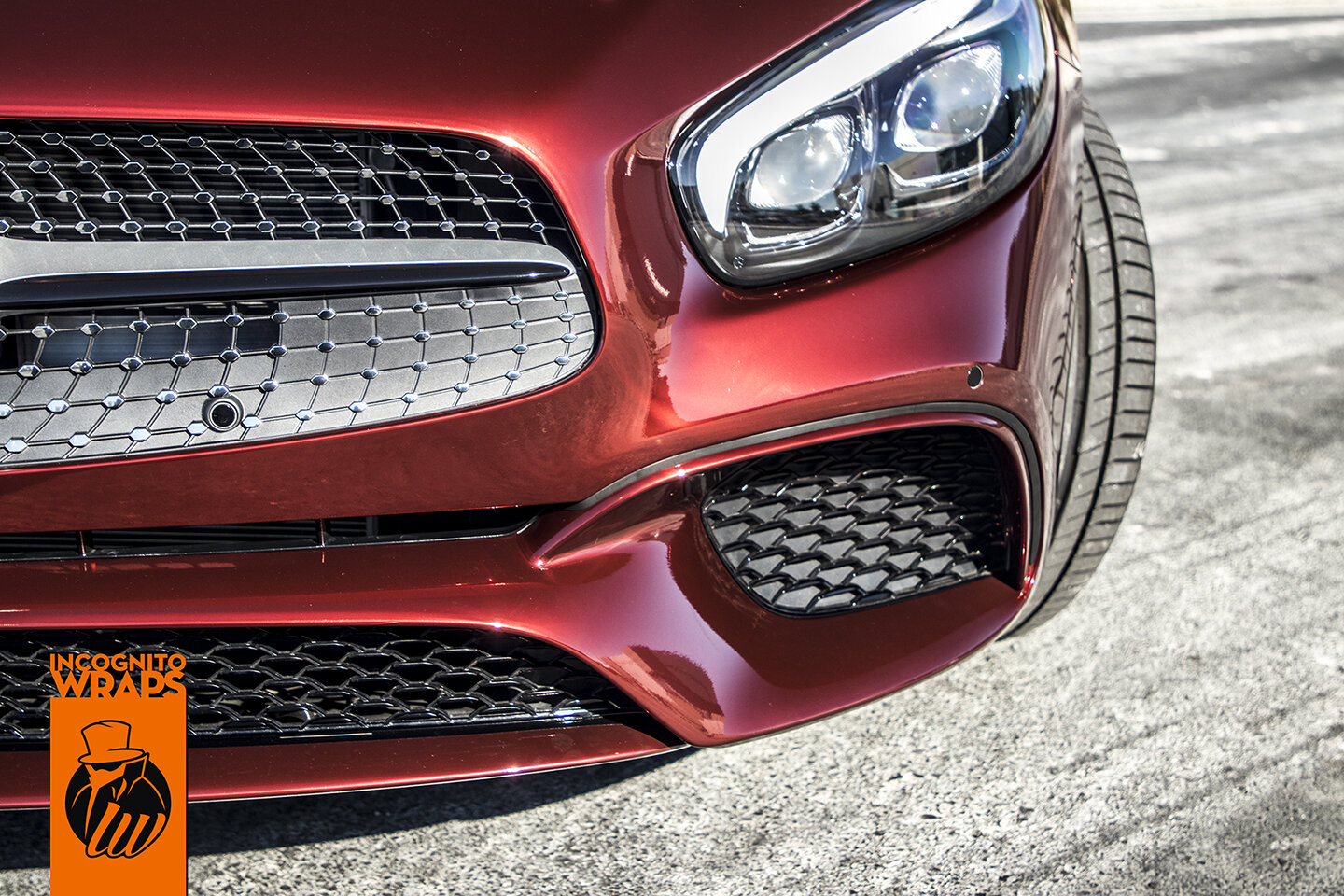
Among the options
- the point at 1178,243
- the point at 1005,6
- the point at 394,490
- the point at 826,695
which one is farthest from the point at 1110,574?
the point at 1178,243

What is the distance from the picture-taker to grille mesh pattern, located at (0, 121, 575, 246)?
1.20 meters

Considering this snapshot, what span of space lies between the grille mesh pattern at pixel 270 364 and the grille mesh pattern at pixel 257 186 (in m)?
0.07

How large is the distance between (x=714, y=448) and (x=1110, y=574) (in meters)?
1.26

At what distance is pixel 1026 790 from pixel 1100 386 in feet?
1.87

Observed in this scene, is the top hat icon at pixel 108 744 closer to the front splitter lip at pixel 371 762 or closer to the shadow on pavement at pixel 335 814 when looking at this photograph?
the front splitter lip at pixel 371 762

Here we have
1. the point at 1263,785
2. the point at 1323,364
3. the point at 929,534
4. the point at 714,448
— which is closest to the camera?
the point at 714,448

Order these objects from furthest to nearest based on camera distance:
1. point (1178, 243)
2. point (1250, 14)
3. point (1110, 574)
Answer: point (1250, 14), point (1178, 243), point (1110, 574)

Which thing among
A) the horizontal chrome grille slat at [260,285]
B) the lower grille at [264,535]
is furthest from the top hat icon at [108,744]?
the horizontal chrome grille slat at [260,285]

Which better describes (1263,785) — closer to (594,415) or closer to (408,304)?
(594,415)

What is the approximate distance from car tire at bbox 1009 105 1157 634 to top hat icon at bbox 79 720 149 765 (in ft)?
3.62

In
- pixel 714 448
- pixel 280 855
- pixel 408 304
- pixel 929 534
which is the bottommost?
pixel 280 855

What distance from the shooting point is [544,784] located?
1748 millimetres

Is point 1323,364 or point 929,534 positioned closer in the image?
point 929,534

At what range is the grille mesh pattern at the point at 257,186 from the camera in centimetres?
120
